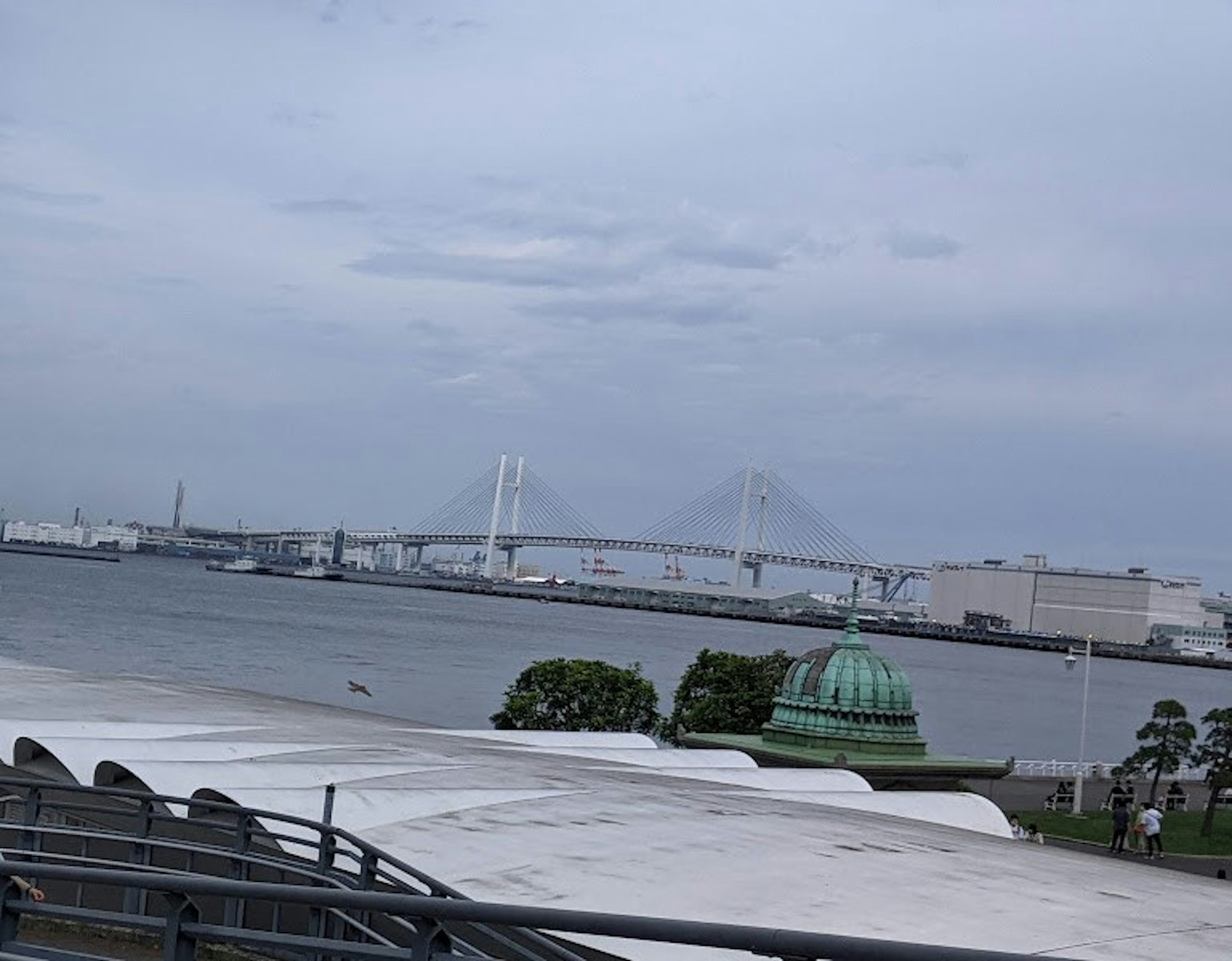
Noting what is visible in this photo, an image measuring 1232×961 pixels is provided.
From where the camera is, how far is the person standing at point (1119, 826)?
1016 inches

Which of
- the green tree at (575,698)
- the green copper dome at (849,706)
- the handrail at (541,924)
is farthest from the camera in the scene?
the green tree at (575,698)

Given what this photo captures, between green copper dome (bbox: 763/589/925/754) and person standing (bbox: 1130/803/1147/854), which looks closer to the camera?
green copper dome (bbox: 763/589/925/754)

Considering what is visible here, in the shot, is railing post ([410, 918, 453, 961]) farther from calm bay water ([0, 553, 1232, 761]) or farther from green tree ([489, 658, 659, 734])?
green tree ([489, 658, 659, 734])

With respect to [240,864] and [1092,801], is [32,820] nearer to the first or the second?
[240,864]

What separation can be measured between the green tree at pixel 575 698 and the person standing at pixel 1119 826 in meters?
13.0

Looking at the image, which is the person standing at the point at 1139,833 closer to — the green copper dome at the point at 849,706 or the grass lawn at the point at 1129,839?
the grass lawn at the point at 1129,839

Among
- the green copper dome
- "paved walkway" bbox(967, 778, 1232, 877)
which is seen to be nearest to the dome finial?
the green copper dome

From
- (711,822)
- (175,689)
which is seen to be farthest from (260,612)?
(711,822)

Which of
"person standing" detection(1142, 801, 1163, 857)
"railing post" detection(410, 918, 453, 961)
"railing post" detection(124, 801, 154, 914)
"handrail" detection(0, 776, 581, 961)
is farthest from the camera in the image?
"person standing" detection(1142, 801, 1163, 857)

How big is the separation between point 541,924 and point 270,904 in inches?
260

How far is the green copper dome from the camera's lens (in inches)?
942

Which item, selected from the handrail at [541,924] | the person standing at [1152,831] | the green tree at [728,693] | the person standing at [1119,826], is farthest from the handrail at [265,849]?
the green tree at [728,693]

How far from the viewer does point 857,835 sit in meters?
12.5

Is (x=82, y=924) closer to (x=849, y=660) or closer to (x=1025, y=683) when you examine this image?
(x=849, y=660)
